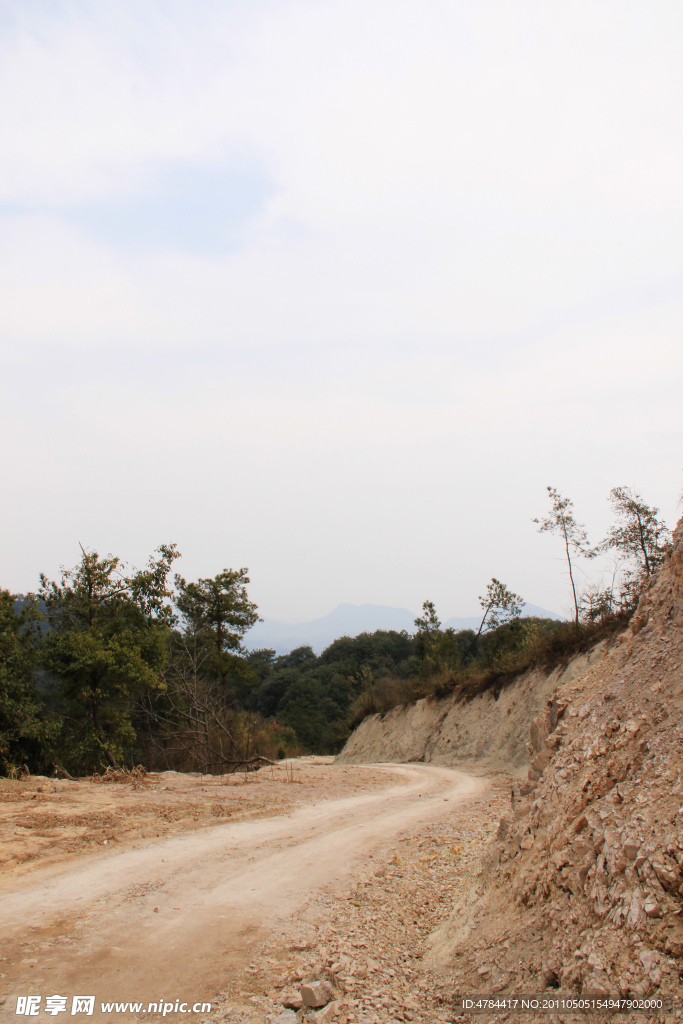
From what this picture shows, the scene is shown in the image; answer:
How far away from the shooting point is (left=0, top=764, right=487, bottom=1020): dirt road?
4.38 metres

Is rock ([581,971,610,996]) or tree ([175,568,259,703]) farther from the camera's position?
tree ([175,568,259,703])

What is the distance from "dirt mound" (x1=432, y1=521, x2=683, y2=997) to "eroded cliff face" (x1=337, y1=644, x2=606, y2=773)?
11379 millimetres

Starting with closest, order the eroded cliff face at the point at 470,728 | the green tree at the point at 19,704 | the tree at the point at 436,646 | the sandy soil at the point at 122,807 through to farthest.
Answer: the sandy soil at the point at 122,807
the green tree at the point at 19,704
the eroded cliff face at the point at 470,728
the tree at the point at 436,646

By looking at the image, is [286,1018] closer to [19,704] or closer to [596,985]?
[596,985]

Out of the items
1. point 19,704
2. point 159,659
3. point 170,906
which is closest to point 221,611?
point 159,659

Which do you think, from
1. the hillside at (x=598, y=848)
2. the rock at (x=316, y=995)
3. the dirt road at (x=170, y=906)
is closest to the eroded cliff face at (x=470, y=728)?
the dirt road at (x=170, y=906)

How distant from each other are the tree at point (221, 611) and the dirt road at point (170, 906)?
70.4 feet

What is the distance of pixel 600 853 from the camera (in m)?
4.24

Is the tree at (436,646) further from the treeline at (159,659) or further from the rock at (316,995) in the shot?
the rock at (316,995)

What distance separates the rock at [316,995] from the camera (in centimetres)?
399

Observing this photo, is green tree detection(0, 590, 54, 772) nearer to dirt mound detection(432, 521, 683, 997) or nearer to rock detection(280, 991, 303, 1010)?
rock detection(280, 991, 303, 1010)

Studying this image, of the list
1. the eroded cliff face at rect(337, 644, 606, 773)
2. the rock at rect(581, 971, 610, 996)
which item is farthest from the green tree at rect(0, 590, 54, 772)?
the rock at rect(581, 971, 610, 996)

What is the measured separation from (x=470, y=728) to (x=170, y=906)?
20168 millimetres

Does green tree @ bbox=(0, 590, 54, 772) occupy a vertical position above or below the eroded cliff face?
above
